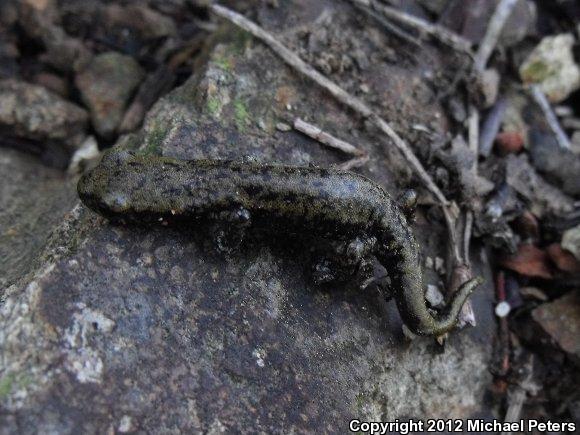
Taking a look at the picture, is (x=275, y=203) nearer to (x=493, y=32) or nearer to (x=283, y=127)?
(x=283, y=127)

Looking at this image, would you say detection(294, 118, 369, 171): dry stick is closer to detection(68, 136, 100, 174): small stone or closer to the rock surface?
the rock surface

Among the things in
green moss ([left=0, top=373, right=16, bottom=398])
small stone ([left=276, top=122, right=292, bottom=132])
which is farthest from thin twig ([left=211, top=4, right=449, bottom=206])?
green moss ([left=0, top=373, right=16, bottom=398])

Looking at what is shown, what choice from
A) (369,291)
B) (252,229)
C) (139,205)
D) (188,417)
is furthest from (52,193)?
(369,291)

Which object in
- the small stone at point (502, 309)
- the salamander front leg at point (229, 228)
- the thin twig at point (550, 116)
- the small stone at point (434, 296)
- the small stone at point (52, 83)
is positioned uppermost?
the thin twig at point (550, 116)

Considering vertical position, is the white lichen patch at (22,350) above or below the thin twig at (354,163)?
below

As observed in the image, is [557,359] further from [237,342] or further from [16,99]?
[16,99]

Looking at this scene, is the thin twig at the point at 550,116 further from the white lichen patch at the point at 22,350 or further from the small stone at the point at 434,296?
the white lichen patch at the point at 22,350

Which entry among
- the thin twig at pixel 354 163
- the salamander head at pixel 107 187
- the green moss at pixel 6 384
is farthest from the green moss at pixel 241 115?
the green moss at pixel 6 384
